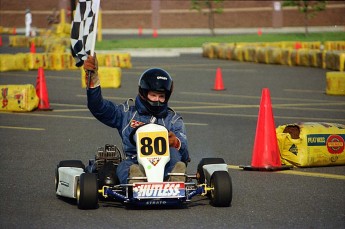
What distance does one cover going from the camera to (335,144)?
432 inches

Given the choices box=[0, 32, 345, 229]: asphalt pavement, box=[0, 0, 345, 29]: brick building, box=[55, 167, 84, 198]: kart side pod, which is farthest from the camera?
box=[0, 0, 345, 29]: brick building

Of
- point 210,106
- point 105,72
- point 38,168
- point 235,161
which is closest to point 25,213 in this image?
point 38,168

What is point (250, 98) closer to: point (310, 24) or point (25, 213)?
point (25, 213)

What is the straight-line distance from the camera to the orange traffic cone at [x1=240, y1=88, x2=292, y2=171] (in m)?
10.9

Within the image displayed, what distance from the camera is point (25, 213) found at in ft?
26.8

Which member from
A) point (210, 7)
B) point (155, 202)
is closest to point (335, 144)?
point (155, 202)

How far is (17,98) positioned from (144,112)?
9.16 metres

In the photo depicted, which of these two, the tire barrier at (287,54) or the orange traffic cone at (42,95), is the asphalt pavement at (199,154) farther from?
the tire barrier at (287,54)

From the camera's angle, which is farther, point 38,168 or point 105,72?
point 105,72

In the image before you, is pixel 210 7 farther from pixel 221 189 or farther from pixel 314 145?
pixel 221 189

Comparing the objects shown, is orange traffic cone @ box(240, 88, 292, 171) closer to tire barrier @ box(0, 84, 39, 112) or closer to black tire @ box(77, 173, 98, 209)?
black tire @ box(77, 173, 98, 209)

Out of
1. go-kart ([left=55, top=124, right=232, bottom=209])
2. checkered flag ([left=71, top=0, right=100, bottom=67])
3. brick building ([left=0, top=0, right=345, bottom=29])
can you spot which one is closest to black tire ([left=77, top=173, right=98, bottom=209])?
go-kart ([left=55, top=124, right=232, bottom=209])

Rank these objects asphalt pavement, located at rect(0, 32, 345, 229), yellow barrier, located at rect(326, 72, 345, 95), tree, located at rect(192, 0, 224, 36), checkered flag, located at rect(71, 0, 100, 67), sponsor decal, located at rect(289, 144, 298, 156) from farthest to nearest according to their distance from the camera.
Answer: tree, located at rect(192, 0, 224, 36) → yellow barrier, located at rect(326, 72, 345, 95) → sponsor decal, located at rect(289, 144, 298, 156) → checkered flag, located at rect(71, 0, 100, 67) → asphalt pavement, located at rect(0, 32, 345, 229)

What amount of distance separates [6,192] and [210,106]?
9805 mm
